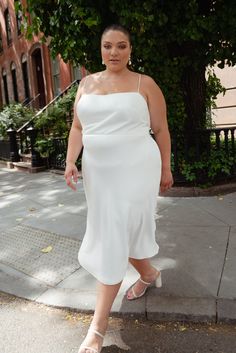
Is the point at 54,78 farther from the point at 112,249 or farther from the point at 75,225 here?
the point at 112,249

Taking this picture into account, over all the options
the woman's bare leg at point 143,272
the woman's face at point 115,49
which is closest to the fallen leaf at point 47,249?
the woman's bare leg at point 143,272

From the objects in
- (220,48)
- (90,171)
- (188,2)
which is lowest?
(90,171)

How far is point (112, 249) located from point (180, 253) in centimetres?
140

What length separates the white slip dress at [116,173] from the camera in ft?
7.72

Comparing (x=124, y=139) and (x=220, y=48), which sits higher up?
(x=220, y=48)

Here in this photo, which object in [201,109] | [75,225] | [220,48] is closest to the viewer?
[75,225]

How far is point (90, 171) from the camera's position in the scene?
2.47m

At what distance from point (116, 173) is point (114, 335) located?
45.8 inches

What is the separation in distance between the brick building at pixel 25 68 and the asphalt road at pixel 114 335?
42.9 feet

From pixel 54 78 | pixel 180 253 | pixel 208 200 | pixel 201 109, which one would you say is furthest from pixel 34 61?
pixel 180 253

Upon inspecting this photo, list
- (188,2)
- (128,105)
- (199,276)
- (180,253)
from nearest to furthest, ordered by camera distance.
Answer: (128,105), (199,276), (180,253), (188,2)

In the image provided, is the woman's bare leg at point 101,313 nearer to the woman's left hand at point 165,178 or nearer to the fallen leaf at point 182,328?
the fallen leaf at point 182,328

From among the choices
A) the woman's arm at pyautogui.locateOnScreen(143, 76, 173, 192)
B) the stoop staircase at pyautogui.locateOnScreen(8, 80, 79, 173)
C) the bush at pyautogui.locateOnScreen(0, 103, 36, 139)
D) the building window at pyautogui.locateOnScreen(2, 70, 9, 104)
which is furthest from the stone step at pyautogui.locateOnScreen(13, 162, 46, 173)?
the building window at pyautogui.locateOnScreen(2, 70, 9, 104)

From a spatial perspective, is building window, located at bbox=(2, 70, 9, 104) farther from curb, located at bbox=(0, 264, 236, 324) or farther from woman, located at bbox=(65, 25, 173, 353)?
woman, located at bbox=(65, 25, 173, 353)
